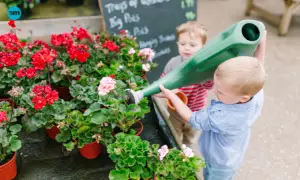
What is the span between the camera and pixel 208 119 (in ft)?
3.60

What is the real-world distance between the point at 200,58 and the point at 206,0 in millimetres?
3775

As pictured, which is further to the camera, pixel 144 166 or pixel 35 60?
pixel 35 60

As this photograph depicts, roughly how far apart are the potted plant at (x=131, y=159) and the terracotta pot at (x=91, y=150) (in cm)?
19

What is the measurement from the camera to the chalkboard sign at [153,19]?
6.35ft

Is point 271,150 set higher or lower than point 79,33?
lower

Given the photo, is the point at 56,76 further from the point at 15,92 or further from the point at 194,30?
the point at 194,30

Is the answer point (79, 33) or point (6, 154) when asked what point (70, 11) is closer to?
point (79, 33)

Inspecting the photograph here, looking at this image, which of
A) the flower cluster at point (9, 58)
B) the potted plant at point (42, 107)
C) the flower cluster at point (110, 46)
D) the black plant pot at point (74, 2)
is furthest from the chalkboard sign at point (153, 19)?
the potted plant at point (42, 107)

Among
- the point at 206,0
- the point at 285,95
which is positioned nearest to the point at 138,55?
the point at 285,95

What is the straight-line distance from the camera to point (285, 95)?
2.60 metres

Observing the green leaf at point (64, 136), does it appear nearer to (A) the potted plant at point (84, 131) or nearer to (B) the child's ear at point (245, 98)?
(A) the potted plant at point (84, 131)

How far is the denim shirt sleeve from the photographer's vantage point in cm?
108

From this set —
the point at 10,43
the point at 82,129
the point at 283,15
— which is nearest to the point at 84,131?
the point at 82,129

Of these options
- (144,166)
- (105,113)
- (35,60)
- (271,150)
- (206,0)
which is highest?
(35,60)
